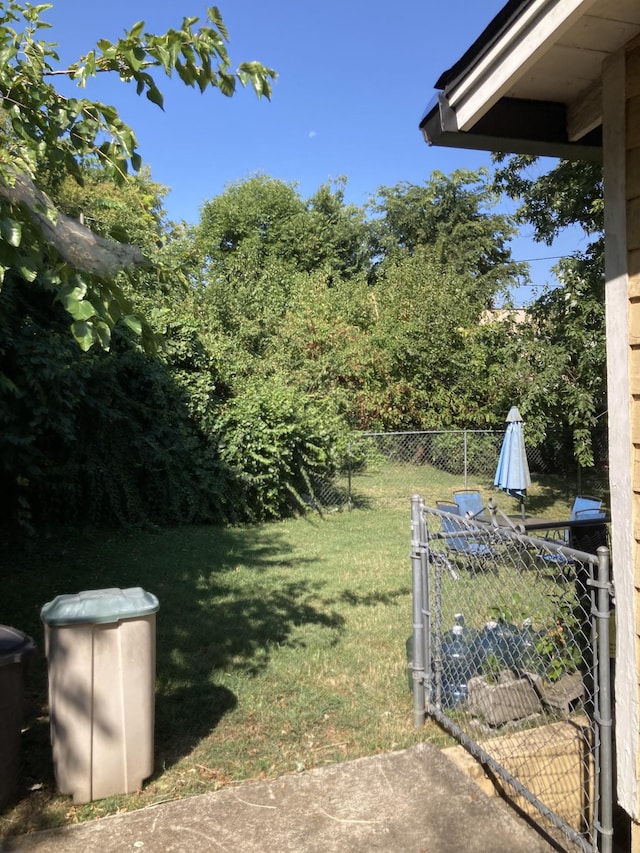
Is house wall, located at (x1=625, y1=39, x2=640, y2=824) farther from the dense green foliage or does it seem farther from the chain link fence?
the chain link fence

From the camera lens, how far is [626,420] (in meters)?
2.65

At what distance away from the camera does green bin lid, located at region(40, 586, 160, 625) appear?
3061mm

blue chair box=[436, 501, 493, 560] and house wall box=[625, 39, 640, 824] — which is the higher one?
house wall box=[625, 39, 640, 824]

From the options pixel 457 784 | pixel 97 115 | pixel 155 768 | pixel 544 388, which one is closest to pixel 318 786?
pixel 457 784

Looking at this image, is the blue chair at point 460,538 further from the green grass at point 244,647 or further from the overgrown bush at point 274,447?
the overgrown bush at point 274,447

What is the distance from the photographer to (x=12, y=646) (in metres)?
3.15

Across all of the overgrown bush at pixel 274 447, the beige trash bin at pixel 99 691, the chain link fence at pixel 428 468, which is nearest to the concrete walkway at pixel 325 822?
the beige trash bin at pixel 99 691

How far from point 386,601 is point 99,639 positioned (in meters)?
4.04

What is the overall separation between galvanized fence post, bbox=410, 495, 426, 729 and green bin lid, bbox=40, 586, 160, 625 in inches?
59.4

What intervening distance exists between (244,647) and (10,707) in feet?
8.03

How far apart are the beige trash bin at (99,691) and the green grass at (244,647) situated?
0.17 meters

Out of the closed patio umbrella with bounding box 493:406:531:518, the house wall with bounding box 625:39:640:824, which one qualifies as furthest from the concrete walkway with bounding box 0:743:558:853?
the closed patio umbrella with bounding box 493:406:531:518

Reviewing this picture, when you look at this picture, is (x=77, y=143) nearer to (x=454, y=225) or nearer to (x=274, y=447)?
(x=274, y=447)

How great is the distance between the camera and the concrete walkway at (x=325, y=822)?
2.79 m
